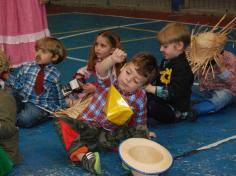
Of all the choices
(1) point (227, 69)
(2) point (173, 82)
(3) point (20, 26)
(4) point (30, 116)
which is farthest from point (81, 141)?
(3) point (20, 26)

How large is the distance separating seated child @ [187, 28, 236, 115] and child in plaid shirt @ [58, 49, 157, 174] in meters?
0.90

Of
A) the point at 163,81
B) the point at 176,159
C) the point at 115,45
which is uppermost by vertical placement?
the point at 115,45

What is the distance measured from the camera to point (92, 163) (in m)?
2.79

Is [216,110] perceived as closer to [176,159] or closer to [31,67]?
[176,159]

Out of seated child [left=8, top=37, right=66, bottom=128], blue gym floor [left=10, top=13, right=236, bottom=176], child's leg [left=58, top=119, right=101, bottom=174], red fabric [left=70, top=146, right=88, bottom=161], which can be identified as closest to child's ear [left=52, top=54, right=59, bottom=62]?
seated child [left=8, top=37, right=66, bottom=128]

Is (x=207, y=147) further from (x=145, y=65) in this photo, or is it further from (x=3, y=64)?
(x=3, y=64)

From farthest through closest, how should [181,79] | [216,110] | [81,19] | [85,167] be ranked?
[81,19], [216,110], [181,79], [85,167]

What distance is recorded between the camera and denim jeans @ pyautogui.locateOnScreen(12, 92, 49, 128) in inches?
140

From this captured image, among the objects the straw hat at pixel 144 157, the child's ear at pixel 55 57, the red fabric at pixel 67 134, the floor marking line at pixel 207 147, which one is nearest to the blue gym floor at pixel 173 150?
the floor marking line at pixel 207 147

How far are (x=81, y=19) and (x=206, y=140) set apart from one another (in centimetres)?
677

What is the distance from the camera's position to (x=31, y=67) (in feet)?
12.0

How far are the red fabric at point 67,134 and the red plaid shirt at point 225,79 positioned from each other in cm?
157

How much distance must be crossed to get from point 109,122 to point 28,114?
82cm

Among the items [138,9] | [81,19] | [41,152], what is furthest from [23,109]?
[138,9]
